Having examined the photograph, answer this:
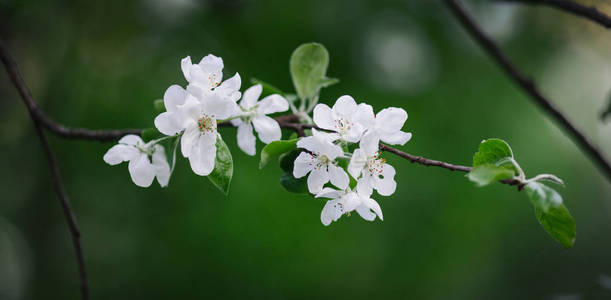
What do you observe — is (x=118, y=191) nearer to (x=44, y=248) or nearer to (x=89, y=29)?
(x=44, y=248)

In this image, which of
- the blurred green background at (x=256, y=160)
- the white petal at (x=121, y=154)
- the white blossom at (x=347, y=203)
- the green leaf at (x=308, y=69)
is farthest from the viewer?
the blurred green background at (x=256, y=160)

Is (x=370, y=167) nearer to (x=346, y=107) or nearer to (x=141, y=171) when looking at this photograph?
(x=346, y=107)

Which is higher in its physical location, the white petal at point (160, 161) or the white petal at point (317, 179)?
the white petal at point (317, 179)

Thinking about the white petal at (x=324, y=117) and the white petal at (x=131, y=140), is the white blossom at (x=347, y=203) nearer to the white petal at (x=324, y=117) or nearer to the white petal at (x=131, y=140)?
the white petal at (x=324, y=117)

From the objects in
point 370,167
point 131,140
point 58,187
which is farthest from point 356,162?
point 58,187

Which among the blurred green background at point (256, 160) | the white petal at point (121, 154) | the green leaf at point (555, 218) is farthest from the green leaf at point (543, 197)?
the blurred green background at point (256, 160)

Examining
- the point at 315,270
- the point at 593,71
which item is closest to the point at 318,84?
the point at 315,270

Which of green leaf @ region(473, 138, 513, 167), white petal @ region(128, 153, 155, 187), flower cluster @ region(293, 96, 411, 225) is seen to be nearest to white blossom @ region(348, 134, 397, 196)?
flower cluster @ region(293, 96, 411, 225)
